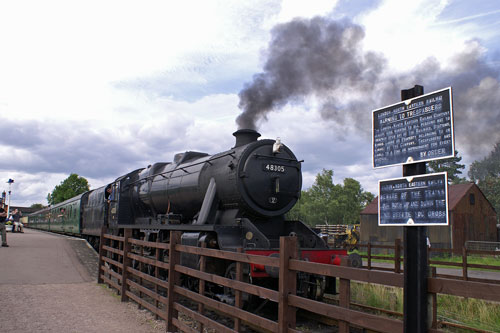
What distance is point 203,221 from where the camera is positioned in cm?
809

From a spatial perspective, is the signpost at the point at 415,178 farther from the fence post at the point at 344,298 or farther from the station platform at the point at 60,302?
the station platform at the point at 60,302

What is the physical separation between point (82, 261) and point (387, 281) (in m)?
13.1

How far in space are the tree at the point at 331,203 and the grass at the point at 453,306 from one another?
4861 cm

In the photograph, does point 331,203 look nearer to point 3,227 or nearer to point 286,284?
point 3,227

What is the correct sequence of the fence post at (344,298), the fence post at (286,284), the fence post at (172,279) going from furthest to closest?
the fence post at (172,279), the fence post at (286,284), the fence post at (344,298)

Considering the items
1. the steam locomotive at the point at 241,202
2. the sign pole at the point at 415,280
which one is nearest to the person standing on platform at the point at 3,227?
the steam locomotive at the point at 241,202

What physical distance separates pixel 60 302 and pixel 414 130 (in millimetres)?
7496

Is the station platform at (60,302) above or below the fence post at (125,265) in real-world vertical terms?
below

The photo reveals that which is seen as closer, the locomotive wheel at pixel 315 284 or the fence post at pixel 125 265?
the locomotive wheel at pixel 315 284

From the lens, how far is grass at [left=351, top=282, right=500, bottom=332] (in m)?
7.33

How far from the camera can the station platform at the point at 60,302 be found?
6340 millimetres

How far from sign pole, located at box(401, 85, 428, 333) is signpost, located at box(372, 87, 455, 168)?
1.87ft

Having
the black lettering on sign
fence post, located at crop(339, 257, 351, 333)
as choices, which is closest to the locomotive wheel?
fence post, located at crop(339, 257, 351, 333)

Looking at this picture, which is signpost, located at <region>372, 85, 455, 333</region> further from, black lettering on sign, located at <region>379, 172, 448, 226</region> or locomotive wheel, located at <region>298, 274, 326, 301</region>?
locomotive wheel, located at <region>298, 274, 326, 301</region>
